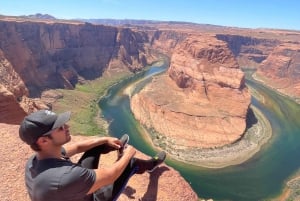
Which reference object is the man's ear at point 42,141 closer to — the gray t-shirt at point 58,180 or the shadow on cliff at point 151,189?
the gray t-shirt at point 58,180

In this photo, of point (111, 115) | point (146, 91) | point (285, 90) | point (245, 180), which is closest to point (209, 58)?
point (146, 91)

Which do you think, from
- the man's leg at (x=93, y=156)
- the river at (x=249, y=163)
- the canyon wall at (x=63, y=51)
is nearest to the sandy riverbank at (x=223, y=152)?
the river at (x=249, y=163)

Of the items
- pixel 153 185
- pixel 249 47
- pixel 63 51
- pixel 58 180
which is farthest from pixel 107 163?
pixel 249 47

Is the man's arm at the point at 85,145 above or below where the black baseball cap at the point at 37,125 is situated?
below

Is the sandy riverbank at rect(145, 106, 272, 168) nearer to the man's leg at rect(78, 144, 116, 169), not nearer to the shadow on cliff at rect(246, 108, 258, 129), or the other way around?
the shadow on cliff at rect(246, 108, 258, 129)

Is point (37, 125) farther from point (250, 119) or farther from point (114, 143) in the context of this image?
point (250, 119)

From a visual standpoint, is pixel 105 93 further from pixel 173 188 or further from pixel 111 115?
pixel 173 188

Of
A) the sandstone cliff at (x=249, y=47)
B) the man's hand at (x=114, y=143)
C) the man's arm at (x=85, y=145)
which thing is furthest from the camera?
the sandstone cliff at (x=249, y=47)
